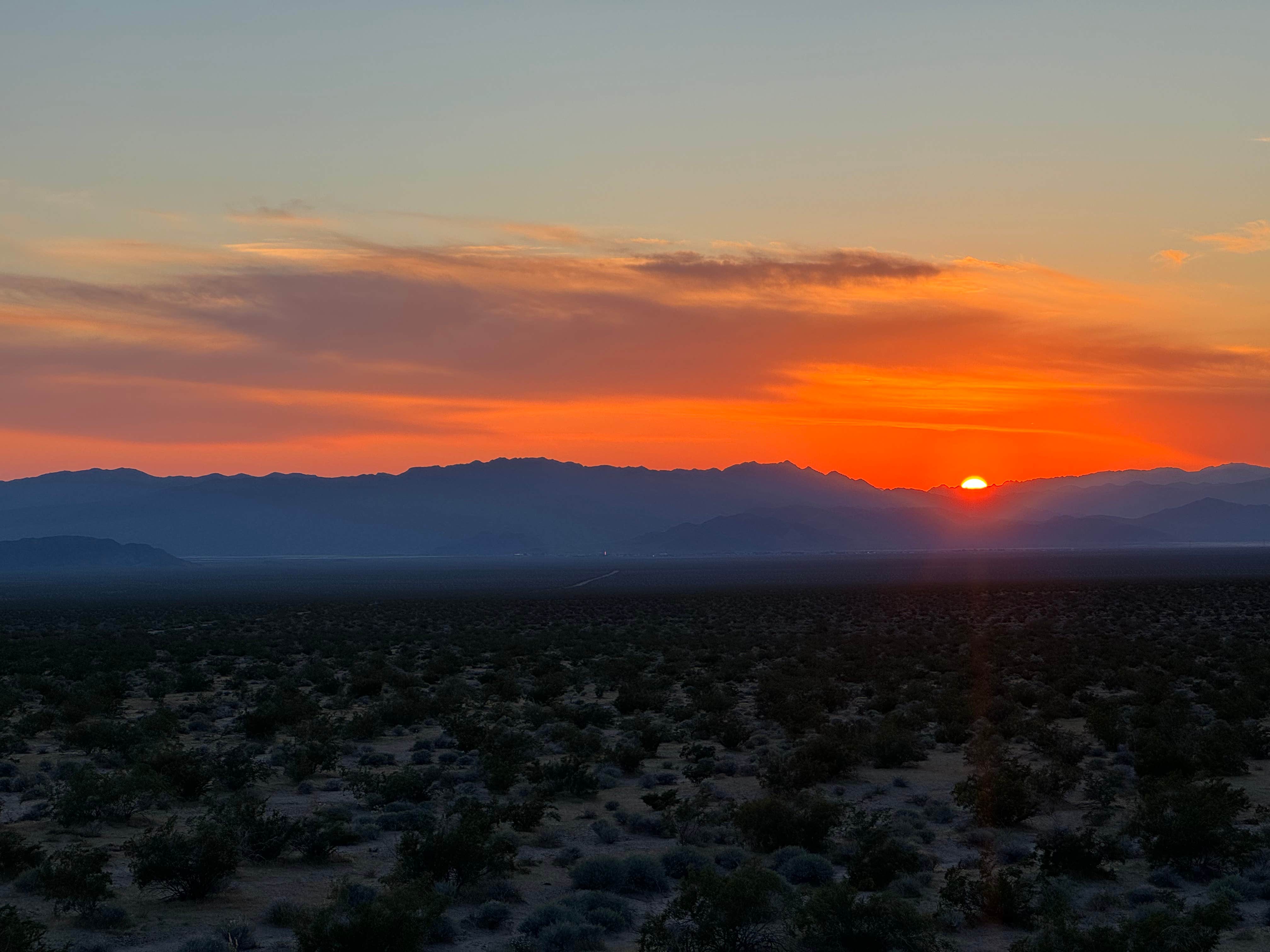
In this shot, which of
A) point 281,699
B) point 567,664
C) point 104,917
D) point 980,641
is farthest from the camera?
point 980,641

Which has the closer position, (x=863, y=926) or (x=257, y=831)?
(x=863, y=926)

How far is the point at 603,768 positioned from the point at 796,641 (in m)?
26.4

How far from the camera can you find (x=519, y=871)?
41.0 ft

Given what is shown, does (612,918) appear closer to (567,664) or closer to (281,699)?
(281,699)

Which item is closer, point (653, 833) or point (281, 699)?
point (653, 833)

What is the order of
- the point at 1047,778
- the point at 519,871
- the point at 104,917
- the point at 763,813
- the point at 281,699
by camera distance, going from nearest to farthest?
the point at 104,917, the point at 519,871, the point at 763,813, the point at 1047,778, the point at 281,699

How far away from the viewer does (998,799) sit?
14484 mm

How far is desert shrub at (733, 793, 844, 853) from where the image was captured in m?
13.2

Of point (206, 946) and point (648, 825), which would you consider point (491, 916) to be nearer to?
point (206, 946)

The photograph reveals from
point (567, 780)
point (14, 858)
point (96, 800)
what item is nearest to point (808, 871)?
point (567, 780)

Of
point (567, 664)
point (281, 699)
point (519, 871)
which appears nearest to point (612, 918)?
point (519, 871)

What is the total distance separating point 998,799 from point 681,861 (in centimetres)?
456

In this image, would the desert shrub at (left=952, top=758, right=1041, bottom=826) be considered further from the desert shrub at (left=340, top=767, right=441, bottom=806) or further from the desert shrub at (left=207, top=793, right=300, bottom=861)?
the desert shrub at (left=207, top=793, right=300, bottom=861)

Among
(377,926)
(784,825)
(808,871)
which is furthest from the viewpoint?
(784,825)
